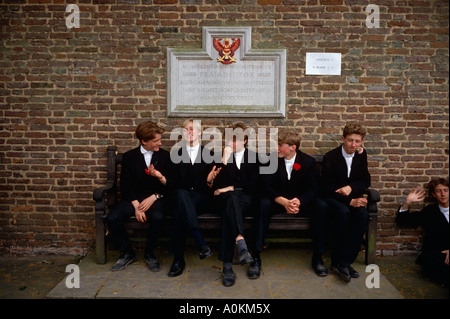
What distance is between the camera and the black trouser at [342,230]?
11.9 ft

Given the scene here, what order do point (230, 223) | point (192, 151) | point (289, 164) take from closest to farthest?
point (230, 223), point (289, 164), point (192, 151)

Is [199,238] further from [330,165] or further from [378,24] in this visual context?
[378,24]

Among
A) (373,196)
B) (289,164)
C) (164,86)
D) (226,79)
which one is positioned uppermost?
(226,79)

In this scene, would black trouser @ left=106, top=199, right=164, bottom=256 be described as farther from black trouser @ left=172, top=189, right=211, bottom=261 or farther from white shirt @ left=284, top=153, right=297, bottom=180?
white shirt @ left=284, top=153, right=297, bottom=180

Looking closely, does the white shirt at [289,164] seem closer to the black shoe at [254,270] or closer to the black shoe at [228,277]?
the black shoe at [254,270]

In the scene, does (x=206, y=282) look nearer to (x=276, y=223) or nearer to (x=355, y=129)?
(x=276, y=223)

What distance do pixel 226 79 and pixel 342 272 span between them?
273cm

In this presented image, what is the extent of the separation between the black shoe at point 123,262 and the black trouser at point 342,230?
2154 millimetres

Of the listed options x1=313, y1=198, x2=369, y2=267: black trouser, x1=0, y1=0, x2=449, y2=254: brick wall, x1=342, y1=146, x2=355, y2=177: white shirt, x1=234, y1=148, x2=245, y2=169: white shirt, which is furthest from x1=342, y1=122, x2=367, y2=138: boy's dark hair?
x1=234, y1=148, x2=245, y2=169: white shirt

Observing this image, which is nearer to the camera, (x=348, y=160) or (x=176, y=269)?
(x=176, y=269)

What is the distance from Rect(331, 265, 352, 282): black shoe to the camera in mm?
3427

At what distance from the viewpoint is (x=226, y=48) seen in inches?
170

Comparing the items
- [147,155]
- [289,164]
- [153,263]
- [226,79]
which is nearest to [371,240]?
[289,164]

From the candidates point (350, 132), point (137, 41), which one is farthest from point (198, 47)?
point (350, 132)
